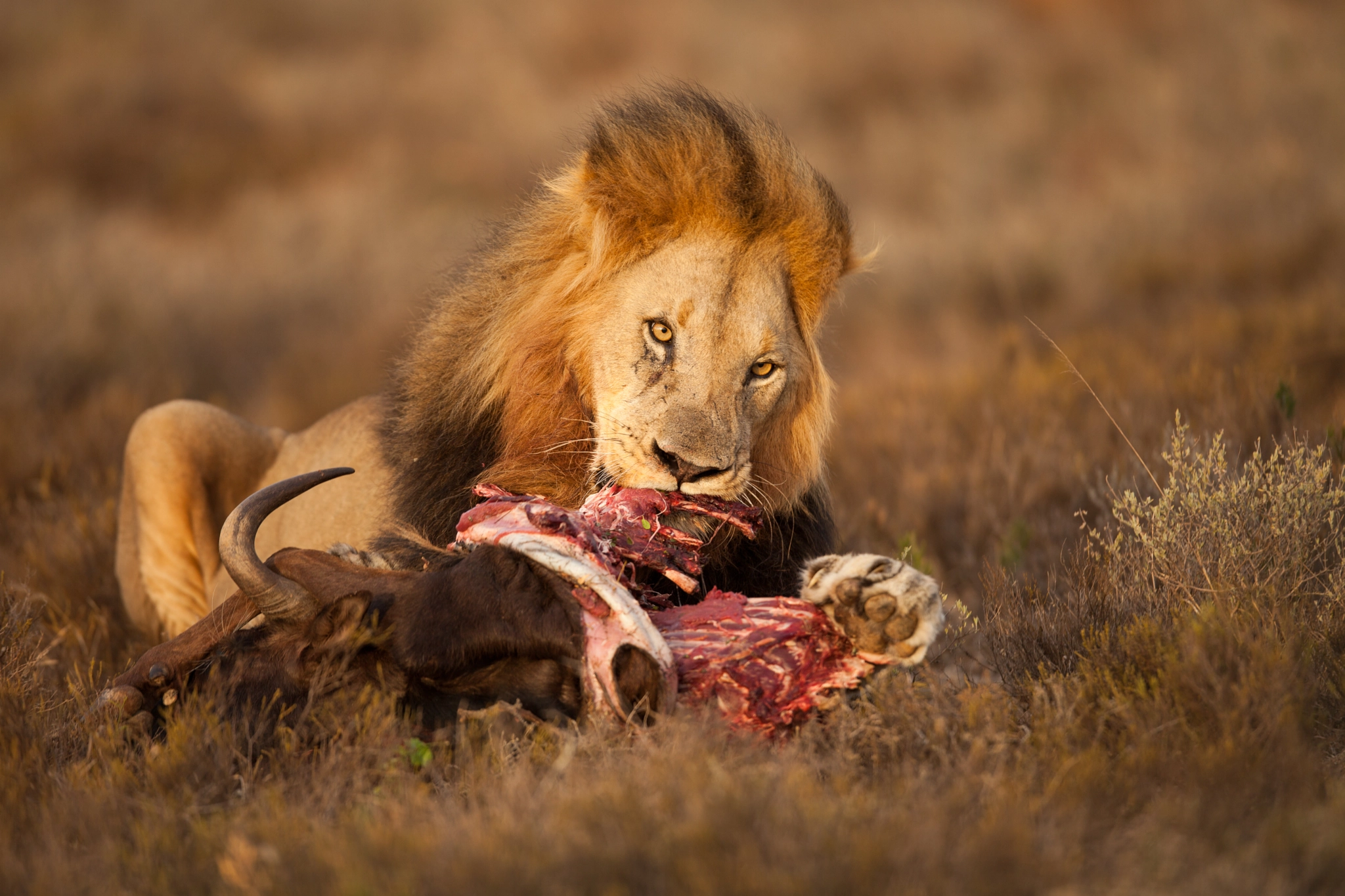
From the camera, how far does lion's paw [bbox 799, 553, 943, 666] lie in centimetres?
252

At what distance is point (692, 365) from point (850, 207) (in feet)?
21.4

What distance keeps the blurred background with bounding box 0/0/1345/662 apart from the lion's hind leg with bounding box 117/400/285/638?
9.8 inches

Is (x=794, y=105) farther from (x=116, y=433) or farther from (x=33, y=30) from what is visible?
(x=116, y=433)

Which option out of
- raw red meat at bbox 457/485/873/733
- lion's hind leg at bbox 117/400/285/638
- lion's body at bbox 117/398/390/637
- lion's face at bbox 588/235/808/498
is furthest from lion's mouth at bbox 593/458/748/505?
lion's hind leg at bbox 117/400/285/638

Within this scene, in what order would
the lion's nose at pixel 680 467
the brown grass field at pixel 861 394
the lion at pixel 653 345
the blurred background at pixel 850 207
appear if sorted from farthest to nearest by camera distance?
the blurred background at pixel 850 207 < the lion at pixel 653 345 < the lion's nose at pixel 680 467 < the brown grass field at pixel 861 394

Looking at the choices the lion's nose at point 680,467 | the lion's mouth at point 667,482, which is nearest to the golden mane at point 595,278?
the lion's mouth at point 667,482

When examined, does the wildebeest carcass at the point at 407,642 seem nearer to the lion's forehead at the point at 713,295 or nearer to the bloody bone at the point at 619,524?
the bloody bone at the point at 619,524

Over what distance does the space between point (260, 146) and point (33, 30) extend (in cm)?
388

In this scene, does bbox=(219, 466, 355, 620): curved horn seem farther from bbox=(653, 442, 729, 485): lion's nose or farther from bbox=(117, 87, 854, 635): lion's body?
bbox=(653, 442, 729, 485): lion's nose

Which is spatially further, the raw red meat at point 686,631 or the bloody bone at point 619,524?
the bloody bone at point 619,524

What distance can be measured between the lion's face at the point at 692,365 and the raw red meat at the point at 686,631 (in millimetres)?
233

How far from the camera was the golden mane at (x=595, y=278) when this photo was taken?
11.0 ft

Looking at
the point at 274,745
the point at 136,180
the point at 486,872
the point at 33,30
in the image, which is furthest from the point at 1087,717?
the point at 33,30

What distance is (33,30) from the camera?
15.8m
